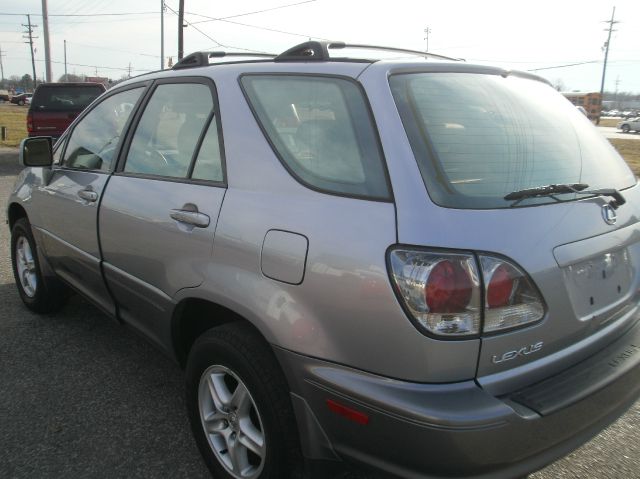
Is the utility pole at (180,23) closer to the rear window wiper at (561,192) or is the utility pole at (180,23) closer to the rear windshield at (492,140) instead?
the rear windshield at (492,140)

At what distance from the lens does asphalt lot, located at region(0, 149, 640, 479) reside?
2447mm

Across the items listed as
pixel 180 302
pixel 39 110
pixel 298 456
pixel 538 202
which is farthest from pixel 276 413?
pixel 39 110

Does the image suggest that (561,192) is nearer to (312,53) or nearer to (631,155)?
(312,53)

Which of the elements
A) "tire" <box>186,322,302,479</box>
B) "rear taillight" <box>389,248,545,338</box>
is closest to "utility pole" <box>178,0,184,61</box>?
"tire" <box>186,322,302,479</box>

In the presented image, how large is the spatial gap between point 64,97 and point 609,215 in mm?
13571

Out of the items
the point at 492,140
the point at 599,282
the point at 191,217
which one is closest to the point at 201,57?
the point at 191,217

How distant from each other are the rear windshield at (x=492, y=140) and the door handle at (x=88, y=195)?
1.93 m

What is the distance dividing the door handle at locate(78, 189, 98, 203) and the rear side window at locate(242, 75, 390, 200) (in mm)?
1295

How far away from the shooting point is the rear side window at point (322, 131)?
1.82 metres

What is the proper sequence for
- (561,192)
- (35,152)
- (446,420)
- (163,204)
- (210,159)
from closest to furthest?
(446,420)
(561,192)
(210,159)
(163,204)
(35,152)

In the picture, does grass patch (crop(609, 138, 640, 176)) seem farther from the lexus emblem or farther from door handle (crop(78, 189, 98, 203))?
door handle (crop(78, 189, 98, 203))

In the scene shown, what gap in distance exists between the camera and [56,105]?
508 inches

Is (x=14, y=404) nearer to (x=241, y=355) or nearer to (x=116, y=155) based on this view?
(x=116, y=155)

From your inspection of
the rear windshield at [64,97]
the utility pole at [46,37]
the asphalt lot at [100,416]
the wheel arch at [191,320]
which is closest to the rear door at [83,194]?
the asphalt lot at [100,416]
